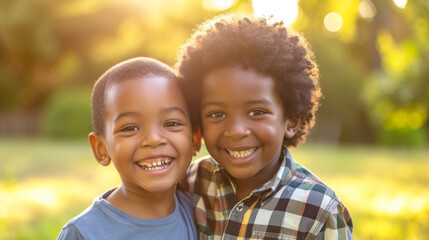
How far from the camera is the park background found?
270 inches

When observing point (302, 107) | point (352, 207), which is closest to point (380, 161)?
point (352, 207)

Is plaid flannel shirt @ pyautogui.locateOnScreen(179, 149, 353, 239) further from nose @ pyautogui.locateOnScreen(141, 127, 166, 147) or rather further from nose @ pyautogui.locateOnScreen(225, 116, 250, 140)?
nose @ pyautogui.locateOnScreen(141, 127, 166, 147)

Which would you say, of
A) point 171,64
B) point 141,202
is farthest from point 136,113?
point 171,64

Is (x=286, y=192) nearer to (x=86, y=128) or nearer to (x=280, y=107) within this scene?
(x=280, y=107)

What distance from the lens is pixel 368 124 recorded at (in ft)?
A: 66.5

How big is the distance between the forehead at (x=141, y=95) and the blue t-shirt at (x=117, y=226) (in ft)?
1.54

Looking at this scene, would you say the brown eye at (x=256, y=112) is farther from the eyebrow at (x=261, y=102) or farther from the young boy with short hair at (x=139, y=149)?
the young boy with short hair at (x=139, y=149)

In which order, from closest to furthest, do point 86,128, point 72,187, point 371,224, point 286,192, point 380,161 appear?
point 286,192
point 371,224
point 72,187
point 380,161
point 86,128

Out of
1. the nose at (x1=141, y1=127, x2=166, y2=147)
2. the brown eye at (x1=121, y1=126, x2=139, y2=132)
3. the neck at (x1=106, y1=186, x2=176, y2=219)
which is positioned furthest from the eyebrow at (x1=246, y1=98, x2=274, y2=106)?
the neck at (x1=106, y1=186, x2=176, y2=219)

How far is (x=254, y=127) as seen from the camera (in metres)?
2.39

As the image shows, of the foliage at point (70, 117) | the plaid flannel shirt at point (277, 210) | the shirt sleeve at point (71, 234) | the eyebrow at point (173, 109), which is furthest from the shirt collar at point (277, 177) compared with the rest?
the foliage at point (70, 117)

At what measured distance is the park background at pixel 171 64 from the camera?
270 inches

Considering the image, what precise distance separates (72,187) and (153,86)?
20.4 ft

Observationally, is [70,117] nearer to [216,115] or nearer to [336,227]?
[216,115]
